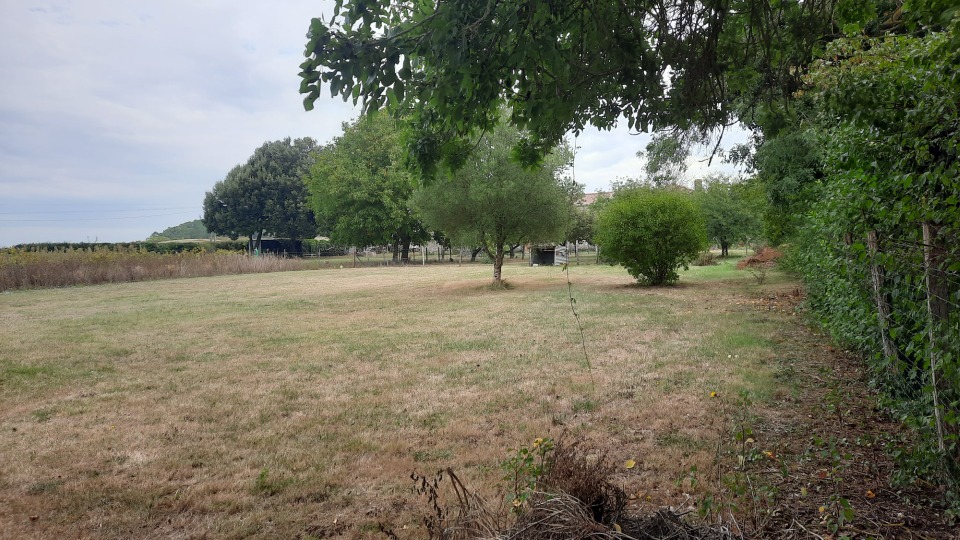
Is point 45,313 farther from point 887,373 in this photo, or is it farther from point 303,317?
point 887,373

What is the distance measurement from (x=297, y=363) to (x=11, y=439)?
3200 millimetres

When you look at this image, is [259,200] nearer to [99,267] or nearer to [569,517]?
[99,267]

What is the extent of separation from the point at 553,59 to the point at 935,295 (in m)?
2.30

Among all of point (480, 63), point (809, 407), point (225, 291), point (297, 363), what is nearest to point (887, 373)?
point (809, 407)

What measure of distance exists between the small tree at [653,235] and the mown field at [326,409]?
19.2 ft

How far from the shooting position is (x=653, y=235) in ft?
55.8

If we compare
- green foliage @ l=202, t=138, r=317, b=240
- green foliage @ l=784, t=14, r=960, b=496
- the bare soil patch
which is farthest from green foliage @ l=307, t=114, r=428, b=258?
green foliage @ l=784, t=14, r=960, b=496

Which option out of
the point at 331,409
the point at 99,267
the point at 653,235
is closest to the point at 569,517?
the point at 331,409

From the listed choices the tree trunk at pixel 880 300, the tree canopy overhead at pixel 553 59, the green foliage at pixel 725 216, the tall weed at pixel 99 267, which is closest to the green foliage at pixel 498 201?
the tree canopy overhead at pixel 553 59

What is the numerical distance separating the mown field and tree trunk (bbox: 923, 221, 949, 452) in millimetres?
1453

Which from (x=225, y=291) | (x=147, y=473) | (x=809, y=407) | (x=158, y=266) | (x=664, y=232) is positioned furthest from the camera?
(x=158, y=266)

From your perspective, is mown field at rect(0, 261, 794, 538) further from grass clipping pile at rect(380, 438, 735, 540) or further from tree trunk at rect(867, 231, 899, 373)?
tree trunk at rect(867, 231, 899, 373)

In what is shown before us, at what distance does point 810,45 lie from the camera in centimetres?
452

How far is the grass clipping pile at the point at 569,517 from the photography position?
6.35ft
